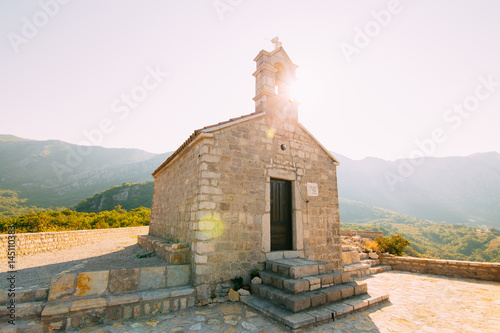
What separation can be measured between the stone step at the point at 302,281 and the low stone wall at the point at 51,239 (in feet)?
36.0

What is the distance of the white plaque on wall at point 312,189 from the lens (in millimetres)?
7172

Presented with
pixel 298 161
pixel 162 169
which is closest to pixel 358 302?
pixel 298 161

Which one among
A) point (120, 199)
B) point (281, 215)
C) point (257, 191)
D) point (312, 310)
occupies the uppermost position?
point (120, 199)

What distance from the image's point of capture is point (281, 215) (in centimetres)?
670

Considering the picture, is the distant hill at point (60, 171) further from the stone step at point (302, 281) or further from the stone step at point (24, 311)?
the stone step at point (302, 281)

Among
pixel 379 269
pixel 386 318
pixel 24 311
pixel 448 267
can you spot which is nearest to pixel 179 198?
pixel 24 311

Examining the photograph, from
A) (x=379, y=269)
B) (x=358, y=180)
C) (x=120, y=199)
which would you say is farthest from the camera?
(x=358, y=180)

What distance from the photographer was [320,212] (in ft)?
23.8

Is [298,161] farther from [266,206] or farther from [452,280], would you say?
[452,280]

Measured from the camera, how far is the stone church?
5.34 metres

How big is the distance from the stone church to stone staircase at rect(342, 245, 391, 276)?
52.8 inches

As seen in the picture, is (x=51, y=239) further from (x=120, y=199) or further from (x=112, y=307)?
(x=120, y=199)

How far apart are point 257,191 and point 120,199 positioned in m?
46.2

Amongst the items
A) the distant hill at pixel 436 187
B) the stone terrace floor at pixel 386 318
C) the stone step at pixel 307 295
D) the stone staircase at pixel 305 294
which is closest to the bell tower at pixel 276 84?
the stone staircase at pixel 305 294
